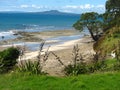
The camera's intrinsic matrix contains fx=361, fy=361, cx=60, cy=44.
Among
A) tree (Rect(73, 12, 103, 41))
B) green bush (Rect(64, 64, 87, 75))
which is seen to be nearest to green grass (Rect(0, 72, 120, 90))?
green bush (Rect(64, 64, 87, 75))

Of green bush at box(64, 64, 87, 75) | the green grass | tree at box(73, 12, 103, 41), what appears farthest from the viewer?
tree at box(73, 12, 103, 41)

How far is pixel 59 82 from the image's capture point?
13.6 m

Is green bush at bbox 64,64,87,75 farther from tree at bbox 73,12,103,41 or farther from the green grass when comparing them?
tree at bbox 73,12,103,41

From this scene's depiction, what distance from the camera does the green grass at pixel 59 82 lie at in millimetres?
13047

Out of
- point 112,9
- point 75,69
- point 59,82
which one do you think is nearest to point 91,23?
point 112,9

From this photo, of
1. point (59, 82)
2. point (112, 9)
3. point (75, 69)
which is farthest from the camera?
point (112, 9)

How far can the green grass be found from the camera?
1305cm

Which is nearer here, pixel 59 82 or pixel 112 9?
pixel 59 82

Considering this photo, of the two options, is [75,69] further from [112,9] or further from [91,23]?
[112,9]

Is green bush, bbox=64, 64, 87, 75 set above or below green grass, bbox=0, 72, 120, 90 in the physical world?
below

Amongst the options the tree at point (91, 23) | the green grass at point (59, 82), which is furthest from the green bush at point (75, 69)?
the tree at point (91, 23)

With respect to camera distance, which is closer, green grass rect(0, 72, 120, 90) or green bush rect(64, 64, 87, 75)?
green grass rect(0, 72, 120, 90)

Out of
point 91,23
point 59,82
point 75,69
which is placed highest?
point 59,82

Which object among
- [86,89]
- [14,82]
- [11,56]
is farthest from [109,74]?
[11,56]
